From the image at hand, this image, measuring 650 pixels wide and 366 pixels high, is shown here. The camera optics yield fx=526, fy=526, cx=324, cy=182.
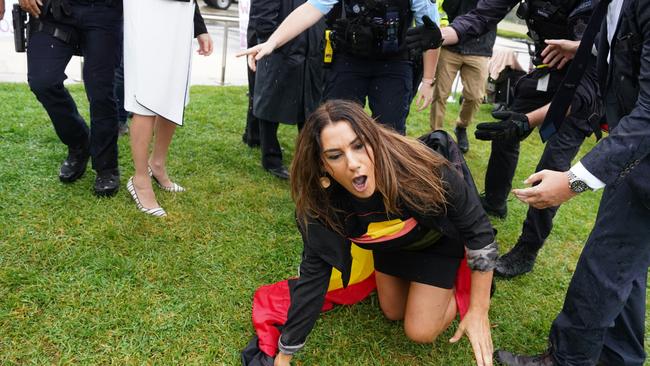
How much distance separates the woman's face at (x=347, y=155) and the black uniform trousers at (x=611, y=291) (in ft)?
2.80

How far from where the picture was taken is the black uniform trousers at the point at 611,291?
6.09 ft

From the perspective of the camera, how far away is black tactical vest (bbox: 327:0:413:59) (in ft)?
9.34

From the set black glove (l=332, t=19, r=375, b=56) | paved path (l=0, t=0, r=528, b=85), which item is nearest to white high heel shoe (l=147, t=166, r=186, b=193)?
black glove (l=332, t=19, r=375, b=56)

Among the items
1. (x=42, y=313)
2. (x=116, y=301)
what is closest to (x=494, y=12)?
(x=116, y=301)

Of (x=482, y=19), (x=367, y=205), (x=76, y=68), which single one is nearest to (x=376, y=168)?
(x=367, y=205)

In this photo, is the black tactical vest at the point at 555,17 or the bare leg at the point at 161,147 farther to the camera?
the bare leg at the point at 161,147

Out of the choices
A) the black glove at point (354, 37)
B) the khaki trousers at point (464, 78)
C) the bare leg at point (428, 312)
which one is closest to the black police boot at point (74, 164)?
Answer: the black glove at point (354, 37)

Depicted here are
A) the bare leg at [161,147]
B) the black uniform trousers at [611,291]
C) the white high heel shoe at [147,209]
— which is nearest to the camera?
the black uniform trousers at [611,291]

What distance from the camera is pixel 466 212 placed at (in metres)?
2.01

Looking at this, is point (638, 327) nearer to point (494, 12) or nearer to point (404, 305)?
point (404, 305)

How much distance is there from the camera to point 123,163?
375cm

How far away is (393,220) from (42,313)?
1577 mm

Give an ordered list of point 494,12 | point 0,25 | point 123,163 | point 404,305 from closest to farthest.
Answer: point 404,305 → point 494,12 → point 123,163 → point 0,25

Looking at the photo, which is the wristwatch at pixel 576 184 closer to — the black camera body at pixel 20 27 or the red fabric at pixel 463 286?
the red fabric at pixel 463 286
